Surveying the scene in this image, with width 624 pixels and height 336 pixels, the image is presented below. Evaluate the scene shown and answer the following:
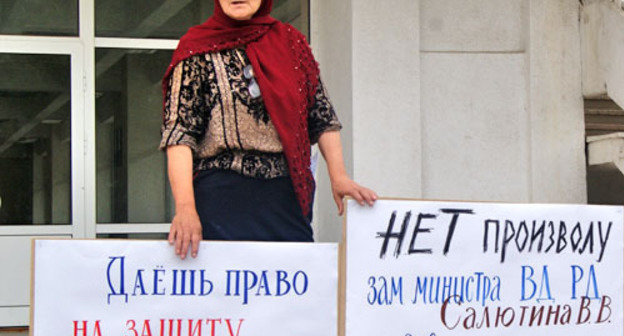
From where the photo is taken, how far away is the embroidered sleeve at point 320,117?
3619mm

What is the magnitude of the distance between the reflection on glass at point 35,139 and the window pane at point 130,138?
26 cm

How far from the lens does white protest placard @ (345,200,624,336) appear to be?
337cm

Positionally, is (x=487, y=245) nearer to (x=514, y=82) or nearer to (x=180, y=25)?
(x=514, y=82)

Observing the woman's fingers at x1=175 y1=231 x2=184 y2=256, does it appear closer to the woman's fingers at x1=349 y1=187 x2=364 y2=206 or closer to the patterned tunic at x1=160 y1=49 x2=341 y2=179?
the patterned tunic at x1=160 y1=49 x2=341 y2=179

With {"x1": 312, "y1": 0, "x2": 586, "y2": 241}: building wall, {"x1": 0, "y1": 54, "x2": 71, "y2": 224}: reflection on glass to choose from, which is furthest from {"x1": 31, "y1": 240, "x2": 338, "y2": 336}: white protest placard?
{"x1": 0, "y1": 54, "x2": 71, "y2": 224}: reflection on glass

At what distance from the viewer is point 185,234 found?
10.4 ft

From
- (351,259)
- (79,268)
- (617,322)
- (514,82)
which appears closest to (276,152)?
(351,259)

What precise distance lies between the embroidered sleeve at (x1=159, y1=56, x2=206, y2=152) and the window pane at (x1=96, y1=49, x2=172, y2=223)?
449 cm

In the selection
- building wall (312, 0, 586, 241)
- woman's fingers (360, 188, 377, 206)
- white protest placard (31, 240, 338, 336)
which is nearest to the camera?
white protest placard (31, 240, 338, 336)

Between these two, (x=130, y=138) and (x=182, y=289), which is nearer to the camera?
(x=182, y=289)

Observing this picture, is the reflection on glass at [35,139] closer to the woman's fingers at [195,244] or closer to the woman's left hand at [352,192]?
the woman's left hand at [352,192]

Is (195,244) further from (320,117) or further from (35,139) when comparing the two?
(35,139)

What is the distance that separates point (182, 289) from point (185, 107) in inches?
23.3

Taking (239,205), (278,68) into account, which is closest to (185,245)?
(239,205)
